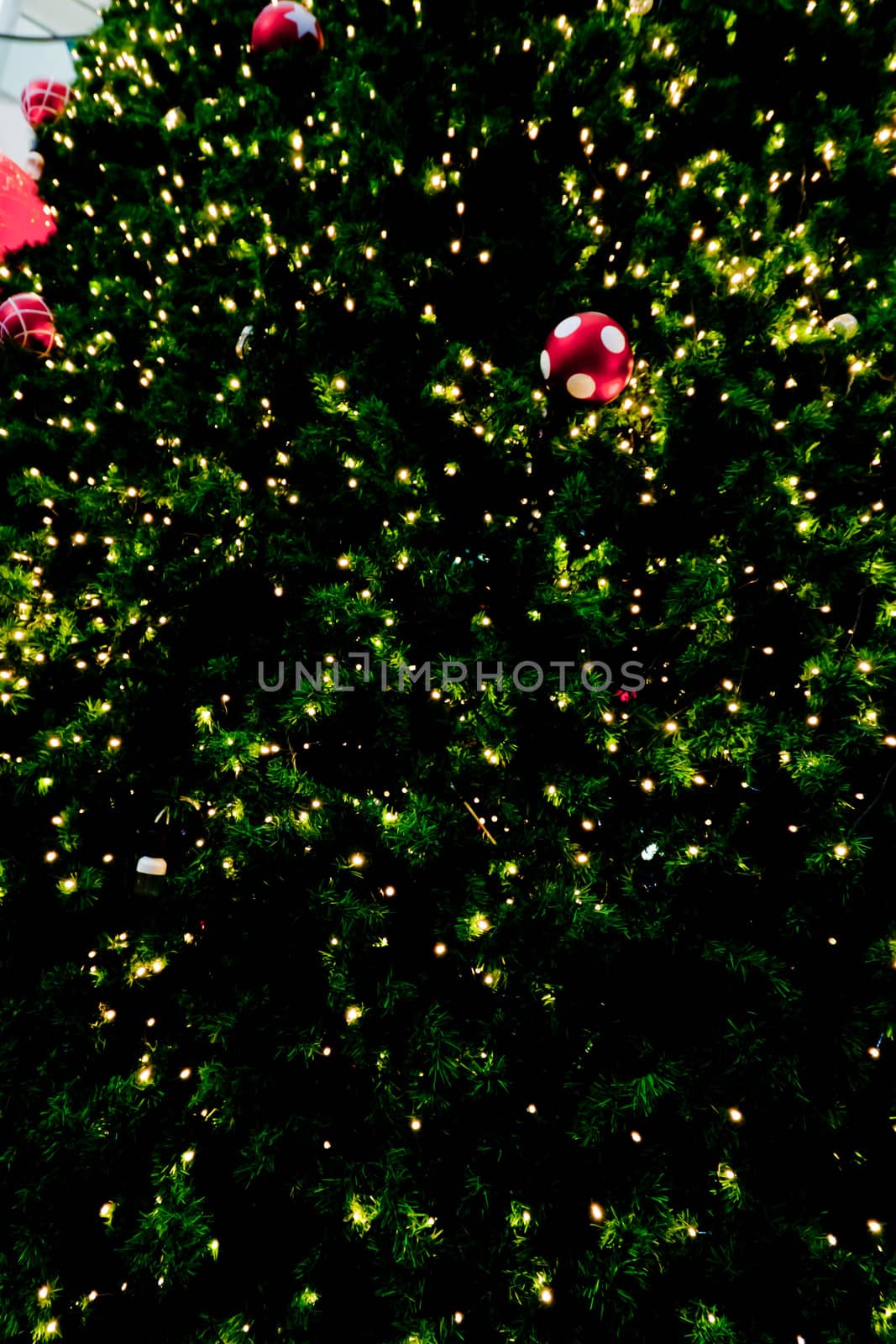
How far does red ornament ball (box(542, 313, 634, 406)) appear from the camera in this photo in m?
1.16

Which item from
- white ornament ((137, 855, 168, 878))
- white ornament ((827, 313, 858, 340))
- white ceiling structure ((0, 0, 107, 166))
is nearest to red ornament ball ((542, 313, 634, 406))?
white ornament ((827, 313, 858, 340))

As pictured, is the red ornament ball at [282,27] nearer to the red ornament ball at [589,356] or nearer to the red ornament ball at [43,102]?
the red ornament ball at [43,102]

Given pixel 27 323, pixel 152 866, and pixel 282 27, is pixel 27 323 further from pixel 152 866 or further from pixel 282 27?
pixel 152 866

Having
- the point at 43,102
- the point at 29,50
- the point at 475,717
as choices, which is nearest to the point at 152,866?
the point at 475,717

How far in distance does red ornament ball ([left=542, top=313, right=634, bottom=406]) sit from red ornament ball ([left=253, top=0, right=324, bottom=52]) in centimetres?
149

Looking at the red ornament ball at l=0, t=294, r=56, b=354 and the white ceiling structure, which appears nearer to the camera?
the red ornament ball at l=0, t=294, r=56, b=354

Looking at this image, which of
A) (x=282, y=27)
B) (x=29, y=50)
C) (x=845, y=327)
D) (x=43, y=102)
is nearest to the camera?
(x=845, y=327)

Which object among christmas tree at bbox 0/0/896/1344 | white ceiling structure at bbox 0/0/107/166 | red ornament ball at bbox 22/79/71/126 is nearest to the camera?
christmas tree at bbox 0/0/896/1344

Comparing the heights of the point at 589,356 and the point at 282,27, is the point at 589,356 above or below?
below

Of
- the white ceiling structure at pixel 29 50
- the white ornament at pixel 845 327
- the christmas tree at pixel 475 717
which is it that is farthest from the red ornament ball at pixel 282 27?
the white ceiling structure at pixel 29 50

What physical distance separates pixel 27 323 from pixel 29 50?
5217mm

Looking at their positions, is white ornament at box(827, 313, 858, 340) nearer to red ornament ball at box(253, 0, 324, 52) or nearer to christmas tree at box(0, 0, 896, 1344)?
christmas tree at box(0, 0, 896, 1344)

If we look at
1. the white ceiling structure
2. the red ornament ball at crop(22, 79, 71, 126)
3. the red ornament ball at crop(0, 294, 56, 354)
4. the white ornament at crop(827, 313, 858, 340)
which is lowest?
the white ornament at crop(827, 313, 858, 340)

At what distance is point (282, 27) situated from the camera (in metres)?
1.67
